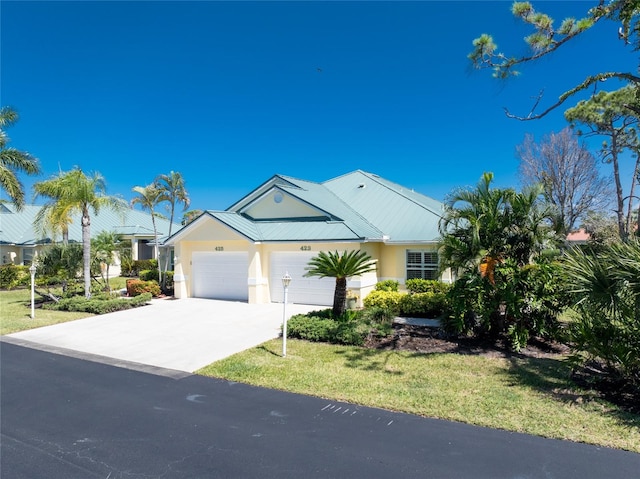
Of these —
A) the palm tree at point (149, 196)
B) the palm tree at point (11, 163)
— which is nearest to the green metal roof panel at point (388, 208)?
the palm tree at point (149, 196)

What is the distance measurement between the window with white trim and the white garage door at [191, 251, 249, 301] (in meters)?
7.66

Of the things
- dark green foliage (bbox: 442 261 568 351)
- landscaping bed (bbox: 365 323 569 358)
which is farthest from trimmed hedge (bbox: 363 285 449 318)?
dark green foliage (bbox: 442 261 568 351)

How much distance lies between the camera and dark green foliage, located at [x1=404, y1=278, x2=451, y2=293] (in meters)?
16.1

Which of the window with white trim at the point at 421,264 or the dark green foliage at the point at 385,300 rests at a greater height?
the window with white trim at the point at 421,264

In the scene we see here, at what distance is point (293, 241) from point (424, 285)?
5.92m

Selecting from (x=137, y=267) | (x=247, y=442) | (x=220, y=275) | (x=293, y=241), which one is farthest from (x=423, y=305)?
(x=137, y=267)

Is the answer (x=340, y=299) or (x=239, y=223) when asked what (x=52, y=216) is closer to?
(x=239, y=223)

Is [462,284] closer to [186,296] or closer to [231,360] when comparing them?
[231,360]

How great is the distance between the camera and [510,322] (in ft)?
34.7

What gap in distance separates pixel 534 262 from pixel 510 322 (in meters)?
1.73

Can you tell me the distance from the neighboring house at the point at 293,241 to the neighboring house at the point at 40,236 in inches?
330

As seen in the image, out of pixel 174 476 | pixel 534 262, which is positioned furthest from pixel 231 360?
pixel 534 262

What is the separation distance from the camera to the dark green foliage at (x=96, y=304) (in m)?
16.4

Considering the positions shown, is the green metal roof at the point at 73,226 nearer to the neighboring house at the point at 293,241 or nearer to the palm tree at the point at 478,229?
the neighboring house at the point at 293,241
